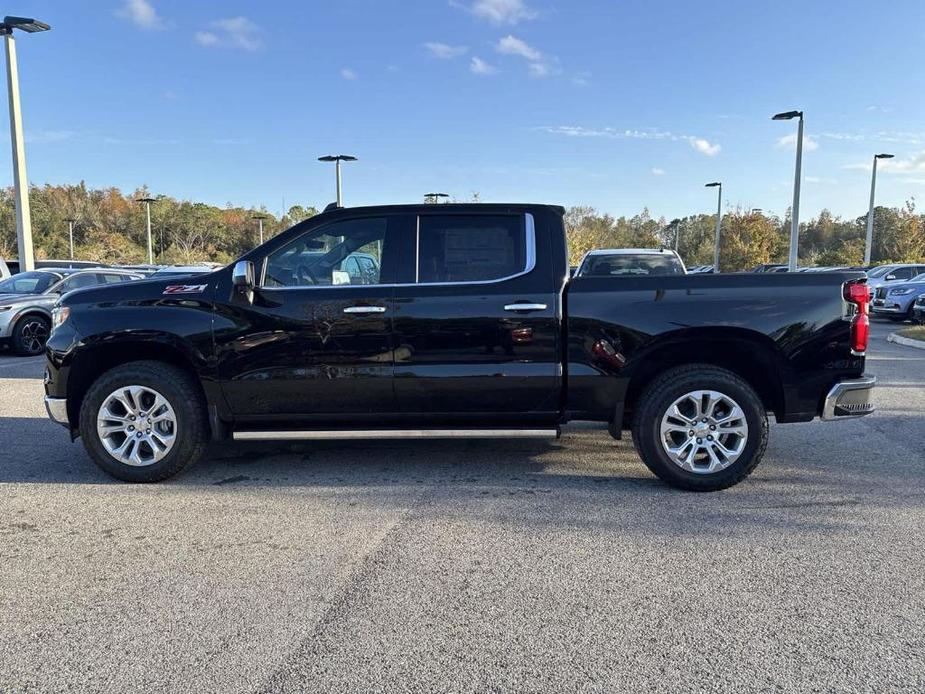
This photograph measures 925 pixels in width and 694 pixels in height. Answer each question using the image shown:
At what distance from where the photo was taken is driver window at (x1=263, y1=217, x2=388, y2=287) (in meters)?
4.88

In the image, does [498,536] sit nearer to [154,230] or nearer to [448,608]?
[448,608]

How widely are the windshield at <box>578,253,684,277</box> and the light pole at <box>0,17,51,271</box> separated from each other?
48.6 feet

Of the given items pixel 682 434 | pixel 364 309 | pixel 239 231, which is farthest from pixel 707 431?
pixel 239 231

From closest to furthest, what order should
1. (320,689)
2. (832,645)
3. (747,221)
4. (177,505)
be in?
(320,689) < (832,645) < (177,505) < (747,221)

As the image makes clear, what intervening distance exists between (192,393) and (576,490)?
8.99 ft

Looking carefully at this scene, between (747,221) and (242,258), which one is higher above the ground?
(747,221)

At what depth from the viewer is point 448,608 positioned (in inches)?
123

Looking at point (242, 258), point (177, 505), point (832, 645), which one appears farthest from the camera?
point (242, 258)

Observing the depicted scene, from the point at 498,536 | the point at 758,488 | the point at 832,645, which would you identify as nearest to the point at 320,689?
the point at 498,536

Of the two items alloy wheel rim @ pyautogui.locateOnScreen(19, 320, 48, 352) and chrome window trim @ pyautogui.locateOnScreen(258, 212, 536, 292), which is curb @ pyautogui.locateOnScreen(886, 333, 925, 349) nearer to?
chrome window trim @ pyautogui.locateOnScreen(258, 212, 536, 292)

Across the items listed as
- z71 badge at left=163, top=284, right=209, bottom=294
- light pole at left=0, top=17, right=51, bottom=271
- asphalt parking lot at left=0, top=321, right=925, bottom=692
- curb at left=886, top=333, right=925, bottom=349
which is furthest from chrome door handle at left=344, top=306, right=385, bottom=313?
light pole at left=0, top=17, right=51, bottom=271

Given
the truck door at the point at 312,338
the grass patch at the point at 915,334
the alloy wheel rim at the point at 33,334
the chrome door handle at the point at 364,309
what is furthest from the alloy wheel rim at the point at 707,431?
the alloy wheel rim at the point at 33,334

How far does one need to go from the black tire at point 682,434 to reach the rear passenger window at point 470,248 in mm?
1288

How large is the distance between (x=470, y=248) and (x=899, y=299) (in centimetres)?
1712
